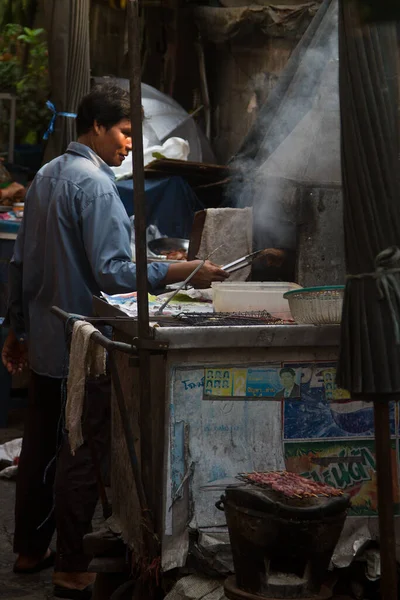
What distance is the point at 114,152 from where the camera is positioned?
17.3 feet

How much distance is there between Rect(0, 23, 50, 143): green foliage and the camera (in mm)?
11281

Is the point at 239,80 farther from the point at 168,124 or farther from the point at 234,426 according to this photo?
the point at 234,426

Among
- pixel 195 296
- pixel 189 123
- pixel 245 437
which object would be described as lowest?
pixel 245 437

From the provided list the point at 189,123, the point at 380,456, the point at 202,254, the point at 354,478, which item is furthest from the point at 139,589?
the point at 189,123

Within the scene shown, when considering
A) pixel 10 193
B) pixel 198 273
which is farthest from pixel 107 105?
pixel 10 193

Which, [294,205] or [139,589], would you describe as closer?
[139,589]

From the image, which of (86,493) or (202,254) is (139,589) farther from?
(202,254)

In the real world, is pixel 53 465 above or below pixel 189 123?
below

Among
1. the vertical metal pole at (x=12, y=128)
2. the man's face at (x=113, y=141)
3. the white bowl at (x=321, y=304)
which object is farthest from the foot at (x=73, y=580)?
the vertical metal pole at (x=12, y=128)

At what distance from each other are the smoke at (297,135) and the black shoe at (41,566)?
2.44 m

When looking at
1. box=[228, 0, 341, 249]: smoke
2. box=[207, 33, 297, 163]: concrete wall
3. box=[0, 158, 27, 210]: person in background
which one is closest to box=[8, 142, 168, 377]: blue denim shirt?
box=[228, 0, 341, 249]: smoke

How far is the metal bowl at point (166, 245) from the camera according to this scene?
8.35 meters

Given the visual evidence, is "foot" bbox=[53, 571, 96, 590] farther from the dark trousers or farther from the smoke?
the smoke

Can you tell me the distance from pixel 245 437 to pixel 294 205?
233 cm
